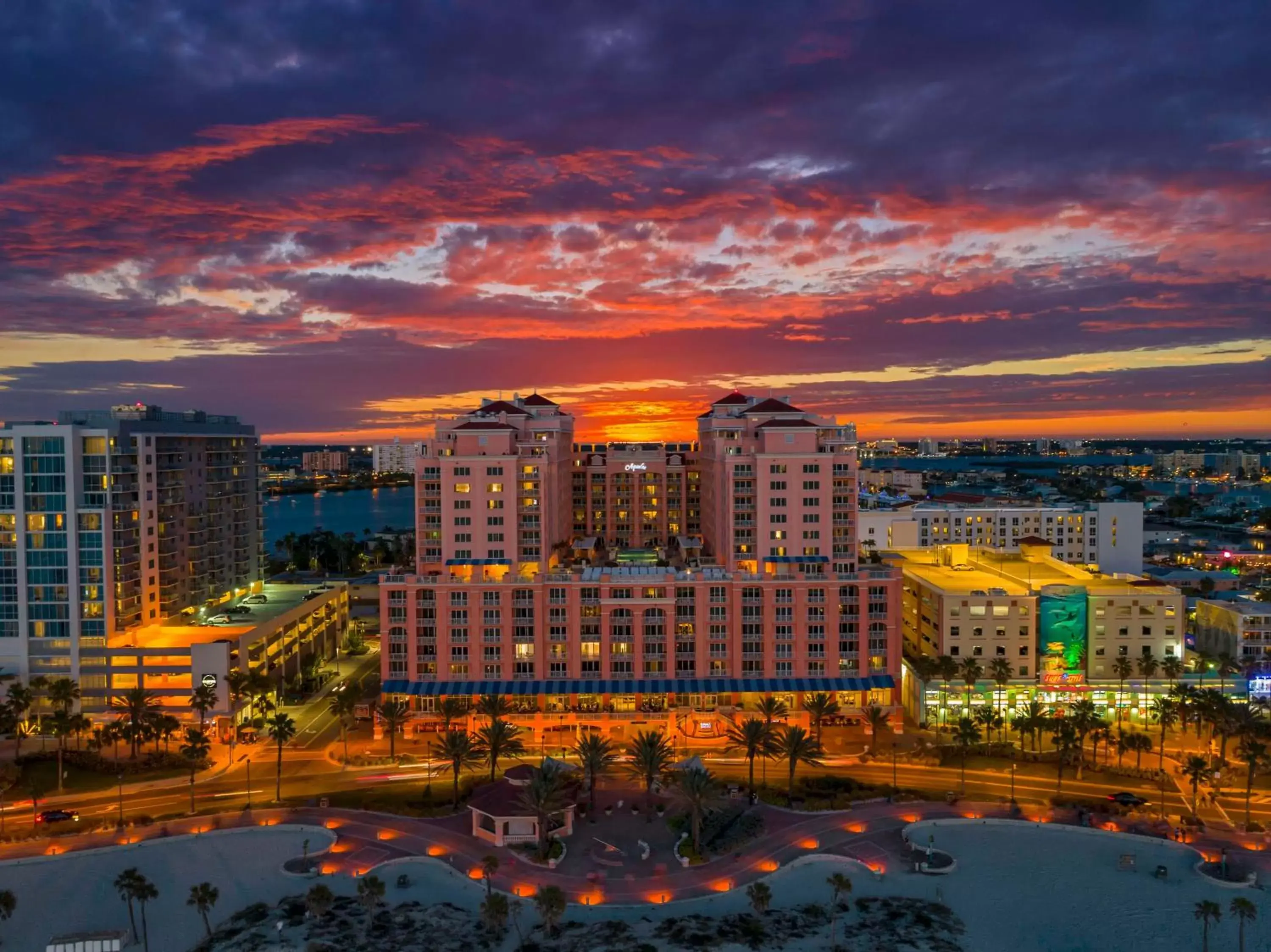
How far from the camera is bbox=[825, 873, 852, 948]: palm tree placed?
178 ft

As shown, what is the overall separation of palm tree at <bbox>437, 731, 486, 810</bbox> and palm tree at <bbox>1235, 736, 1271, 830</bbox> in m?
60.4

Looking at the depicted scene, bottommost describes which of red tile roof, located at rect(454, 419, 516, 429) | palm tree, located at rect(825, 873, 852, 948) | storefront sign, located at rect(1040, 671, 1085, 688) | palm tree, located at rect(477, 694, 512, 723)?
palm tree, located at rect(825, 873, 852, 948)

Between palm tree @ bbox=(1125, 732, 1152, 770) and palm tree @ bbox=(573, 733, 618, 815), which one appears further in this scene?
palm tree @ bbox=(1125, 732, 1152, 770)

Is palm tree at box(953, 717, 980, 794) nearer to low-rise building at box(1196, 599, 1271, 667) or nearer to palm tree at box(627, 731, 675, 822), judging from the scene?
palm tree at box(627, 731, 675, 822)

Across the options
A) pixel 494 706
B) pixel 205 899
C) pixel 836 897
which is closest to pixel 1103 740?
pixel 836 897

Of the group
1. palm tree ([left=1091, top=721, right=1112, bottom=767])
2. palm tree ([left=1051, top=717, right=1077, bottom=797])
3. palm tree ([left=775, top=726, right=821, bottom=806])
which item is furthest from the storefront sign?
palm tree ([left=775, top=726, right=821, bottom=806])

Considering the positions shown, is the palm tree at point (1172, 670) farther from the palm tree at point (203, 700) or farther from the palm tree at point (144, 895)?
the palm tree at point (203, 700)

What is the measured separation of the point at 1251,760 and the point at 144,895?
262ft

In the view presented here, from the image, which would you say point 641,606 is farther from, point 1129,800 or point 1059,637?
point 1129,800

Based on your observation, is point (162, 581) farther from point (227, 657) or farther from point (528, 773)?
point (528, 773)

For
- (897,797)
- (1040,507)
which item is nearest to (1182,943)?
(897,797)

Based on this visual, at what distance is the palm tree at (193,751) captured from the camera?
73.9 metres

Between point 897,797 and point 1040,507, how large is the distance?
122846 mm

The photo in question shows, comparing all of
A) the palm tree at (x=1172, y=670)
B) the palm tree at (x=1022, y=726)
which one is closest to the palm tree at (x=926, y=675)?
the palm tree at (x=1022, y=726)
